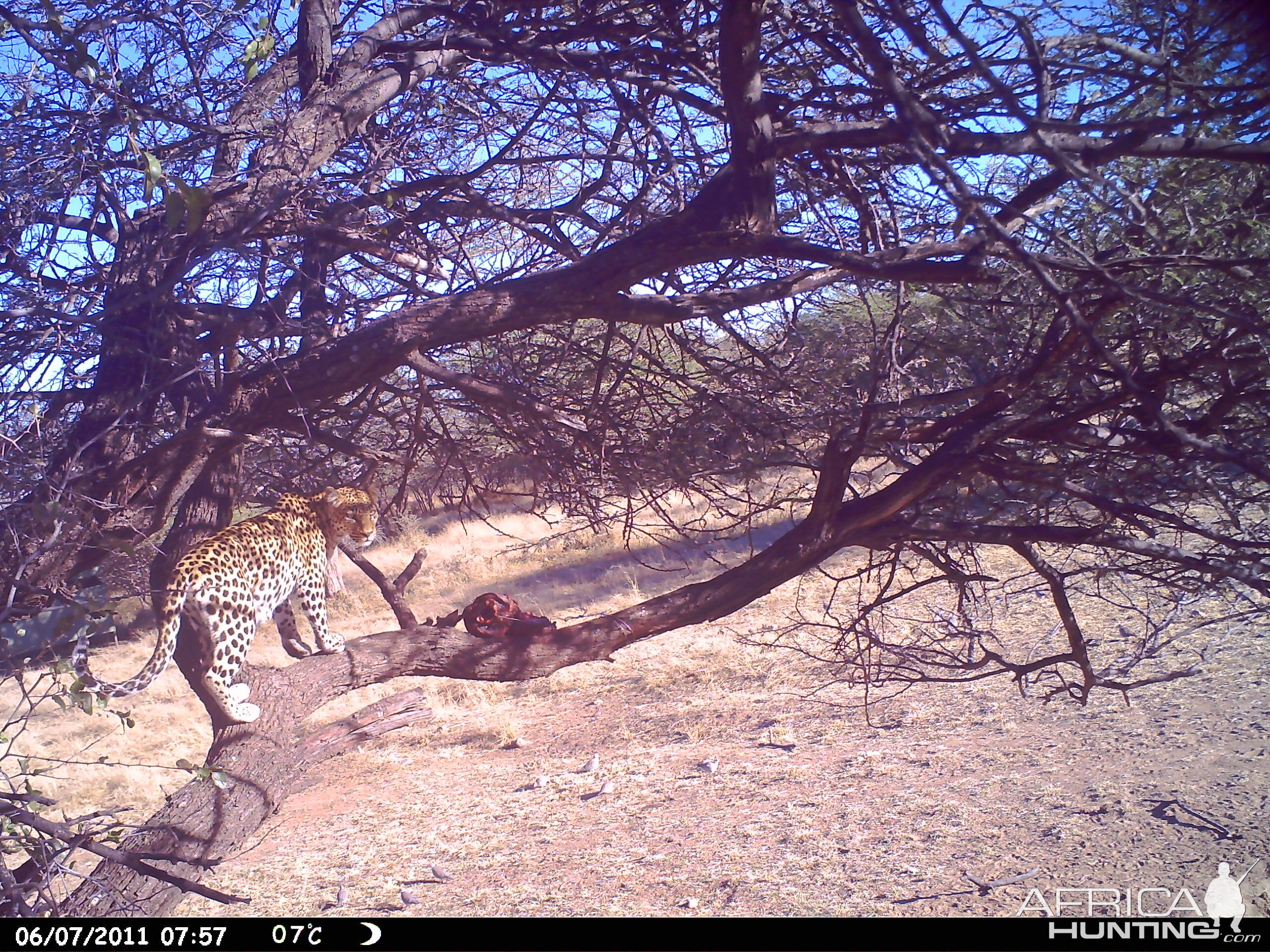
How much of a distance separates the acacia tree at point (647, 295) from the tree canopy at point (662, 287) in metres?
Result: 0.03

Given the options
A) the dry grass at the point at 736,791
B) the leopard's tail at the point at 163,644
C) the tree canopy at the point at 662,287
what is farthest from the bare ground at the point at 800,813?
the leopard's tail at the point at 163,644

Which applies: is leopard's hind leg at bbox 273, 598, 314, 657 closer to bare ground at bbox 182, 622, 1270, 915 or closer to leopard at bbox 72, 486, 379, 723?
leopard at bbox 72, 486, 379, 723

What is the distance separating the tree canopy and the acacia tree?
0.03 m

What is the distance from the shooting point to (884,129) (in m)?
2.97

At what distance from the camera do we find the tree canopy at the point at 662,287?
3.15 metres

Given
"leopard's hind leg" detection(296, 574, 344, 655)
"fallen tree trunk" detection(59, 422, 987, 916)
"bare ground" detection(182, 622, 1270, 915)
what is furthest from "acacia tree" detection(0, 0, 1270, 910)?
"bare ground" detection(182, 622, 1270, 915)

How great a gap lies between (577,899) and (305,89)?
207 inches

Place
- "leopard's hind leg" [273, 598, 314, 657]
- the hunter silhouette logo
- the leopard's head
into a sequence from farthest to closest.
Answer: the leopard's head → "leopard's hind leg" [273, 598, 314, 657] → the hunter silhouette logo

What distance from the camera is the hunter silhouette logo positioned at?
168 inches

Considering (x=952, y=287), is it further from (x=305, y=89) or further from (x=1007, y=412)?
(x=305, y=89)

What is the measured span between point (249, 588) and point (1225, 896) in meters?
5.26

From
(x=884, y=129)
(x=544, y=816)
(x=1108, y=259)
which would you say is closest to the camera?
(x=884, y=129)

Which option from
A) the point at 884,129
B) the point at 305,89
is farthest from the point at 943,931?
the point at 305,89

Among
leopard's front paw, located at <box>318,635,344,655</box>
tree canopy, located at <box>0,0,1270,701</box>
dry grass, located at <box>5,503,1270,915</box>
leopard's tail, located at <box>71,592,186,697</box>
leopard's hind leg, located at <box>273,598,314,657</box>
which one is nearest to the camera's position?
tree canopy, located at <box>0,0,1270,701</box>
